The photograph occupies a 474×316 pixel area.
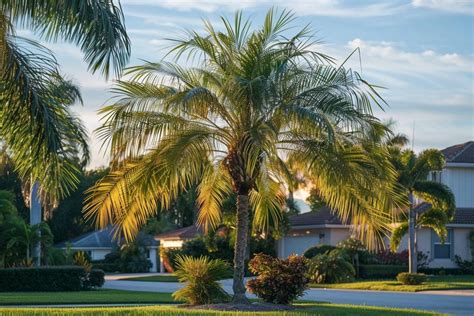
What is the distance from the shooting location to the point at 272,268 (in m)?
23.3

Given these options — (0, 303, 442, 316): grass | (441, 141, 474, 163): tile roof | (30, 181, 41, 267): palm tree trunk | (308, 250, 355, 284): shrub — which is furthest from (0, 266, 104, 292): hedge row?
(441, 141, 474, 163): tile roof

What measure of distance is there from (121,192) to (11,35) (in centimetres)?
602

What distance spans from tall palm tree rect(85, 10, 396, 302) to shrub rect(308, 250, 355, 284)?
68.5ft

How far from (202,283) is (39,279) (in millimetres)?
15947

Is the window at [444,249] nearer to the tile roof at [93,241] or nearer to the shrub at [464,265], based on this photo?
the shrub at [464,265]

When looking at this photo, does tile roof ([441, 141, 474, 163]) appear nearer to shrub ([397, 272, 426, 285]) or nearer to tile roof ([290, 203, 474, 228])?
tile roof ([290, 203, 474, 228])

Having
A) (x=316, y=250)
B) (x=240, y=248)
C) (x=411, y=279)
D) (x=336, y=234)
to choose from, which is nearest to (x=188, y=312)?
(x=240, y=248)

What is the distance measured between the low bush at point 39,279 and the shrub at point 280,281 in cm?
1565

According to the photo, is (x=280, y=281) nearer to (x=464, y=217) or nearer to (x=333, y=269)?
(x=333, y=269)

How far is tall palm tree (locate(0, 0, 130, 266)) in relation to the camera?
1590 cm

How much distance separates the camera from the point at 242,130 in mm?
22109

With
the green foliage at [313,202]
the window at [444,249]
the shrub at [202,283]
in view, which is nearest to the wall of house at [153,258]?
the green foliage at [313,202]

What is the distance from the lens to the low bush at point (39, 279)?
3653 centimetres

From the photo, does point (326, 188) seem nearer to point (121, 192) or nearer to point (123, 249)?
point (121, 192)
